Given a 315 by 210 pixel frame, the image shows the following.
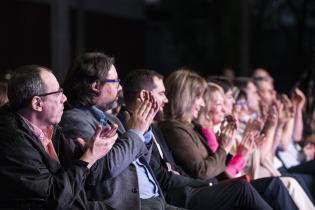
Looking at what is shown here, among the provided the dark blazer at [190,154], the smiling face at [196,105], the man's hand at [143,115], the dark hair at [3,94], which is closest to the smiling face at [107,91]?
the man's hand at [143,115]

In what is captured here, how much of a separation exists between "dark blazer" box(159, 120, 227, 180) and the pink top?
40cm

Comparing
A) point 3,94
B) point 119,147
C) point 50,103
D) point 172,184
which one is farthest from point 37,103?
point 172,184

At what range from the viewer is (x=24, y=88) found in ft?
12.2

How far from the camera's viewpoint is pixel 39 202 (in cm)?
358

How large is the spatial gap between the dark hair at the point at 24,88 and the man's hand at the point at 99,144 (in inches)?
14.4

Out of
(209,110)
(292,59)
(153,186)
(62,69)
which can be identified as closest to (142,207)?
(153,186)

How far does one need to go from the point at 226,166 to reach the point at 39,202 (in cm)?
263

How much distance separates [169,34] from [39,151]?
17.2 metres

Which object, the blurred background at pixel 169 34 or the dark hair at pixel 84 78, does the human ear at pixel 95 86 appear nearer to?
the dark hair at pixel 84 78

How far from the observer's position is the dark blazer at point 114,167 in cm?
398

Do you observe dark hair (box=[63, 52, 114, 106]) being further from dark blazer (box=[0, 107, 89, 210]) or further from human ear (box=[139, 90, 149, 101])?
dark blazer (box=[0, 107, 89, 210])

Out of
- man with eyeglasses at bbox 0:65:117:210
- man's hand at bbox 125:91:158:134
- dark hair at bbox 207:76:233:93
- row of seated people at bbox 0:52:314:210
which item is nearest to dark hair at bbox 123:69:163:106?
row of seated people at bbox 0:52:314:210

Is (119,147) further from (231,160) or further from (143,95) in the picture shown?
(231,160)

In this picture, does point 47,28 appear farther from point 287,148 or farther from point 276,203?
point 276,203
